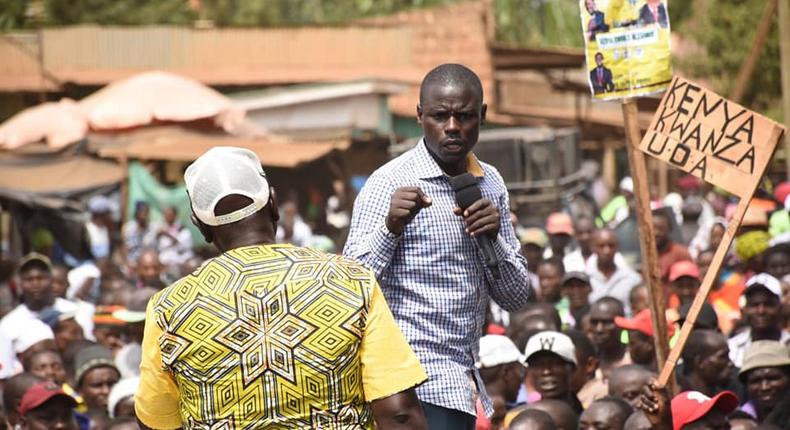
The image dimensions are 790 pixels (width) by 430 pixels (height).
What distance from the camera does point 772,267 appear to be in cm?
1098

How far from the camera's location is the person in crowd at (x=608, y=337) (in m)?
9.46

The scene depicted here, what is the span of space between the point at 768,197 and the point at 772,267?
Answer: 318 cm

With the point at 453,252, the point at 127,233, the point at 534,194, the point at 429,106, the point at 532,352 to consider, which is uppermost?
the point at 429,106

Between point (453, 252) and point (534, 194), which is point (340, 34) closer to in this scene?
point (534, 194)

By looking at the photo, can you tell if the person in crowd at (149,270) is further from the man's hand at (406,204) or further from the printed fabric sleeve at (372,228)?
the man's hand at (406,204)

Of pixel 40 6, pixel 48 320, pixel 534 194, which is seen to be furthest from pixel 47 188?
pixel 40 6

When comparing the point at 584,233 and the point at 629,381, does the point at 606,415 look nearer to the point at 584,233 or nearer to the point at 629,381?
the point at 629,381

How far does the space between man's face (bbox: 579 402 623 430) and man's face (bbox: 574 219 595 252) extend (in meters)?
5.58

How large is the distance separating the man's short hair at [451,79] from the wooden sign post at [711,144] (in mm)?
1479

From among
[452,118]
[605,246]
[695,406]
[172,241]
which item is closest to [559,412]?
[695,406]

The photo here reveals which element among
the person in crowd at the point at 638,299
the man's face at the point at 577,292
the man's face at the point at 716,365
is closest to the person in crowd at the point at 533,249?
the man's face at the point at 577,292

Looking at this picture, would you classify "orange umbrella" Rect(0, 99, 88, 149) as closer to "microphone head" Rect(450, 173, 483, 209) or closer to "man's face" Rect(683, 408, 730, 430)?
"man's face" Rect(683, 408, 730, 430)

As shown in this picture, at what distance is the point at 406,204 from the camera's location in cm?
461

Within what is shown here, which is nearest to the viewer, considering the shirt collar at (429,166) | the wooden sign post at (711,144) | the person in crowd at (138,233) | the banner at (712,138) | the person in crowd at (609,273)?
the shirt collar at (429,166)
